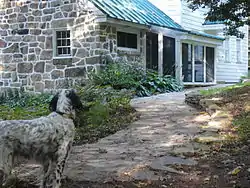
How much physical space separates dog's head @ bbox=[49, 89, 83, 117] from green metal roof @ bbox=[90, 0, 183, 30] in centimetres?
1024

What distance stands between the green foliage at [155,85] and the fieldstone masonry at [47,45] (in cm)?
123

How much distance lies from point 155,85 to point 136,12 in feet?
10.7

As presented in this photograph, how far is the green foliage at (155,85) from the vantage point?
13.8m

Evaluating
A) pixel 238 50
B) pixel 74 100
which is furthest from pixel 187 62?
pixel 74 100

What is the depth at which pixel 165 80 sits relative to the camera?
15883mm

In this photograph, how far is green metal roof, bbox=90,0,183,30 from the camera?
14375 millimetres

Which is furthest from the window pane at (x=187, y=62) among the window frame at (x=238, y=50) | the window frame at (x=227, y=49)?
the window frame at (x=238, y=50)

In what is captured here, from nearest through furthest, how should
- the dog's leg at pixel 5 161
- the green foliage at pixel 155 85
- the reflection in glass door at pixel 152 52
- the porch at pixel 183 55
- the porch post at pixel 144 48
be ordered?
the dog's leg at pixel 5 161
the green foliage at pixel 155 85
the porch post at pixel 144 48
the reflection in glass door at pixel 152 52
the porch at pixel 183 55

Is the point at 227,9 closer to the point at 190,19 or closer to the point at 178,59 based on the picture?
the point at 178,59

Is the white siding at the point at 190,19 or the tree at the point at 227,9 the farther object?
the white siding at the point at 190,19

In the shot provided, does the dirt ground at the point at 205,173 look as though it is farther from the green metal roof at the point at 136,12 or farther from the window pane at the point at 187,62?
the window pane at the point at 187,62

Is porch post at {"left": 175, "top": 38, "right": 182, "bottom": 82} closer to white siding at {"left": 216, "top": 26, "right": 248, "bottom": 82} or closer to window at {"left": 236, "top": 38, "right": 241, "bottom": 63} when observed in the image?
white siding at {"left": 216, "top": 26, "right": 248, "bottom": 82}

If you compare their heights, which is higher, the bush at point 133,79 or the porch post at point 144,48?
the porch post at point 144,48

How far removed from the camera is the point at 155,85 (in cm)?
1480
